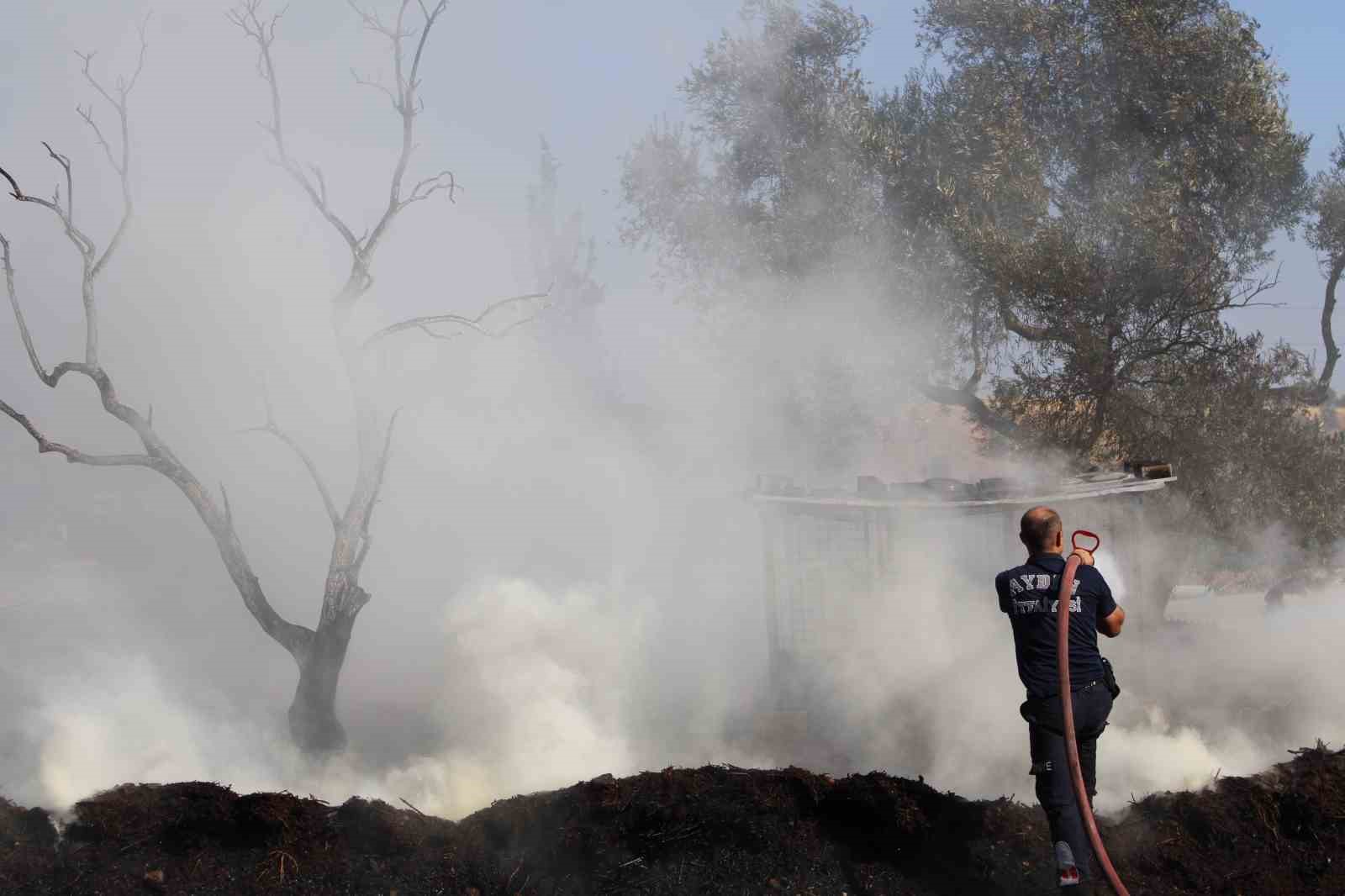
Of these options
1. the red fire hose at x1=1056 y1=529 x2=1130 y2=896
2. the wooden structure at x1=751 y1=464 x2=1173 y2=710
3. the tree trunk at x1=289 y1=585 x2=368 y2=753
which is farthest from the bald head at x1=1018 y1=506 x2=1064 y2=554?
the tree trunk at x1=289 y1=585 x2=368 y2=753

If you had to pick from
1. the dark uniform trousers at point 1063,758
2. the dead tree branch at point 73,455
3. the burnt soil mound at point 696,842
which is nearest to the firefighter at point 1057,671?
the dark uniform trousers at point 1063,758

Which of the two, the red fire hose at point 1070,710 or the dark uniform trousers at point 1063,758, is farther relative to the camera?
the dark uniform trousers at point 1063,758

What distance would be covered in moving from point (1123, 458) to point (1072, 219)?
298cm

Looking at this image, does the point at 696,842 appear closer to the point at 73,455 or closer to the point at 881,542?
the point at 881,542

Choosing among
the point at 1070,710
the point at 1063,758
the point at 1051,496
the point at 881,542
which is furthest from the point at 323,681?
the point at 1070,710

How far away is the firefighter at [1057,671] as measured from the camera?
16.6 ft

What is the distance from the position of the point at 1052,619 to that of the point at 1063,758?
0.63m

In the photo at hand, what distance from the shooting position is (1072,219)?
44.8ft

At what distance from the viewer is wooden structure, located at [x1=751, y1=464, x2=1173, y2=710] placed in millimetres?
10914

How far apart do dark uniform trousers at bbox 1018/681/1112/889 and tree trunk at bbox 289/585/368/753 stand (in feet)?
23.7

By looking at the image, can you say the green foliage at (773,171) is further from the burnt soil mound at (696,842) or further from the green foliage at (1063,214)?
the burnt soil mound at (696,842)

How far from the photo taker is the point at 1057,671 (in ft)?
16.8

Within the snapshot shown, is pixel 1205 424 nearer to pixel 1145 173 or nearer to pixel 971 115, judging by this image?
pixel 1145 173

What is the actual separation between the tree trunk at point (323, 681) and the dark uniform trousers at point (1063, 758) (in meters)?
7.23
